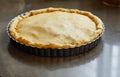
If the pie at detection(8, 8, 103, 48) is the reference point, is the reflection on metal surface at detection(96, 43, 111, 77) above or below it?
below

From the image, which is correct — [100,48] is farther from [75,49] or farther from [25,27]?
[25,27]

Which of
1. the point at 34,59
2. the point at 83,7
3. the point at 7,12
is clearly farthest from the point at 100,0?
the point at 34,59

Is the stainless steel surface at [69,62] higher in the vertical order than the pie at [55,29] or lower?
lower

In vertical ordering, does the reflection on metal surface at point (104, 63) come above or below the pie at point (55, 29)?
below

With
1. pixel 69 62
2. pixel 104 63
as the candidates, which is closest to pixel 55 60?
pixel 69 62

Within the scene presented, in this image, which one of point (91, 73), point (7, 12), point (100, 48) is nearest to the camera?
point (91, 73)

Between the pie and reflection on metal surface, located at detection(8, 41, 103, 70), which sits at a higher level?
the pie

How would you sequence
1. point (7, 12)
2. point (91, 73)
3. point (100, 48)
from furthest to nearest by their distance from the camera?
point (7, 12)
point (100, 48)
point (91, 73)

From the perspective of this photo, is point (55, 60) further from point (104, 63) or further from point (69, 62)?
point (104, 63)
